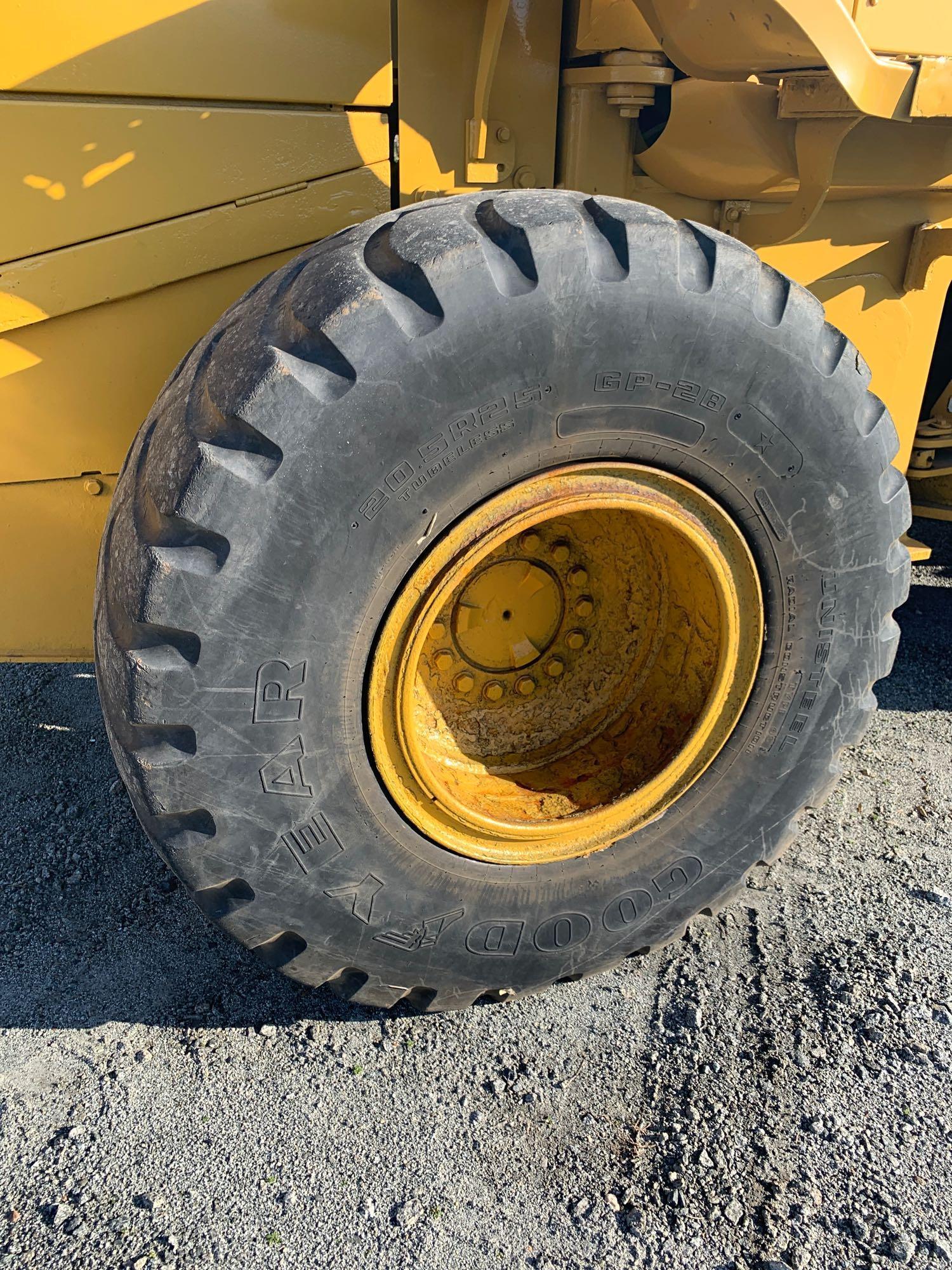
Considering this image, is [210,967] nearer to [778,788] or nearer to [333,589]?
[333,589]

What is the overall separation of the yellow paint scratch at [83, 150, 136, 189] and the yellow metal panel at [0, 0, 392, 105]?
4.8 inches

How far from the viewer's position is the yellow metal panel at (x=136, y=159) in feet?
6.74

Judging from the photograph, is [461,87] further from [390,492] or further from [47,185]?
[390,492]

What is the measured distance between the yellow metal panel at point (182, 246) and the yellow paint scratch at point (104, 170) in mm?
114

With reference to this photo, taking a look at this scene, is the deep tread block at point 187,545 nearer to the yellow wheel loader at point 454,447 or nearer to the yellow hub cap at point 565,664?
the yellow wheel loader at point 454,447

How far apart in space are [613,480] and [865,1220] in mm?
1545

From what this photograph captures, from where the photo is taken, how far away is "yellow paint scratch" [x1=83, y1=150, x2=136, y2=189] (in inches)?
82.7

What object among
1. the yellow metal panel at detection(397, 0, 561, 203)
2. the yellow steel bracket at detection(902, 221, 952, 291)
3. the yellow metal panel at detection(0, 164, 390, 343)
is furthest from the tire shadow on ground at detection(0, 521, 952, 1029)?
the yellow steel bracket at detection(902, 221, 952, 291)

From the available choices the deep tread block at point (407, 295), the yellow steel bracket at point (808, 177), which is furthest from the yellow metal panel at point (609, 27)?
the deep tread block at point (407, 295)

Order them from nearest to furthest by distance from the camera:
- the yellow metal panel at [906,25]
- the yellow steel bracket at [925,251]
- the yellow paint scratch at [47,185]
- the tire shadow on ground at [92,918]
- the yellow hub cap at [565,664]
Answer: the yellow hub cap at [565,664], the yellow paint scratch at [47,185], the yellow metal panel at [906,25], the tire shadow on ground at [92,918], the yellow steel bracket at [925,251]

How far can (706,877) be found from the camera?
238 centimetres

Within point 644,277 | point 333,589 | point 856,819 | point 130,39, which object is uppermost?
point 130,39

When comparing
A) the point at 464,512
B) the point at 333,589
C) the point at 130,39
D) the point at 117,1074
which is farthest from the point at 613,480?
the point at 117,1074

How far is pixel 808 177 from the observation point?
233 cm
